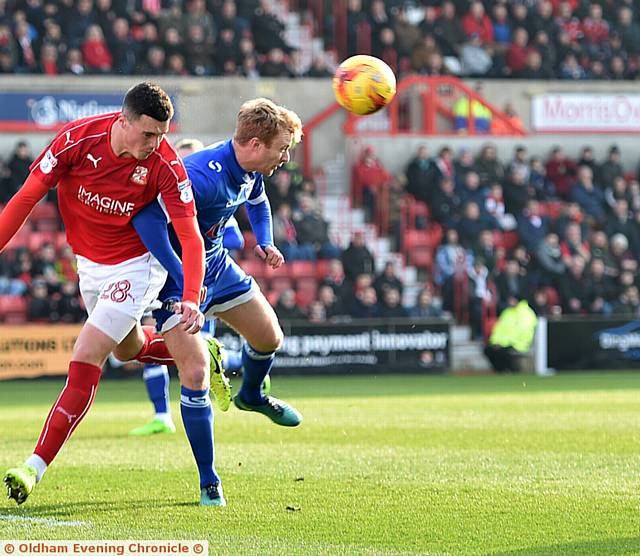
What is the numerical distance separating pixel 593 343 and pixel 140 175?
602 inches

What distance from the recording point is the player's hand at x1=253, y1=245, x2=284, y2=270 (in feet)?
26.6

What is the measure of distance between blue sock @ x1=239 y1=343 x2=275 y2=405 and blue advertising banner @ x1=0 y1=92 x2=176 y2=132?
14981mm

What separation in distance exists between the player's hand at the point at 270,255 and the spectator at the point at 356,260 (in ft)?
42.3

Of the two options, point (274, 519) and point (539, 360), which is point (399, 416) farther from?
point (539, 360)

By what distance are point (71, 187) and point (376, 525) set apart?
7.84 ft

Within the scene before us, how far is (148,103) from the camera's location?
6.43m

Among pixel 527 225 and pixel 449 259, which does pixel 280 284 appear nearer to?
pixel 449 259

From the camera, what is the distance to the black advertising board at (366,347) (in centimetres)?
1962

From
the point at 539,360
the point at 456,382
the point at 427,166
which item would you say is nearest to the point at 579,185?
the point at 427,166

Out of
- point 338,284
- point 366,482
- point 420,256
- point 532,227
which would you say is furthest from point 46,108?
point 366,482

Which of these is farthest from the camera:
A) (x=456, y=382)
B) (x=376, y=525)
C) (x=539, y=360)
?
(x=539, y=360)

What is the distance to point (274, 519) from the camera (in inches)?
248

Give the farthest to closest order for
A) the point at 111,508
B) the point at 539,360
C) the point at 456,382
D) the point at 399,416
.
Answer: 1. the point at 539,360
2. the point at 456,382
3. the point at 399,416
4. the point at 111,508

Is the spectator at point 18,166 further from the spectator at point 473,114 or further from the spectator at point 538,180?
the spectator at point 538,180
